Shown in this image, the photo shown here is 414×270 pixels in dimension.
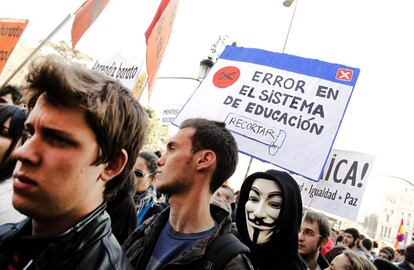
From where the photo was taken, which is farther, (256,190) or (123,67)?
(123,67)

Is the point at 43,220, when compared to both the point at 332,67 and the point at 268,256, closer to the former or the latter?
the point at 268,256

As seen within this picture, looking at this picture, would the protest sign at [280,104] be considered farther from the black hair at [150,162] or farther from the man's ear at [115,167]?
the man's ear at [115,167]

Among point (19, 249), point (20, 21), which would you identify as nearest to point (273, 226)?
point (19, 249)

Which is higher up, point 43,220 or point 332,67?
point 332,67

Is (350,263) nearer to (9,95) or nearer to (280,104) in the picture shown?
(280,104)

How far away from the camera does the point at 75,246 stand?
1252 mm

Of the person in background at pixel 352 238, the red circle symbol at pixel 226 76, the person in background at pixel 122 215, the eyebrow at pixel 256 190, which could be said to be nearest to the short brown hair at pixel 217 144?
the eyebrow at pixel 256 190

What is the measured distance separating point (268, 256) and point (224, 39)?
8.25 metres

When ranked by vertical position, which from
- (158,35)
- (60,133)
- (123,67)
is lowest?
(60,133)

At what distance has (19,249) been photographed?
133 centimetres

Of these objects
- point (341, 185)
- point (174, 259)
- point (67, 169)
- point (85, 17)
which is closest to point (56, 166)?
point (67, 169)

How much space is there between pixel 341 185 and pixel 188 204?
4721mm

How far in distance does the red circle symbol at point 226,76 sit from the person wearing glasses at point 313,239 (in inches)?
70.8

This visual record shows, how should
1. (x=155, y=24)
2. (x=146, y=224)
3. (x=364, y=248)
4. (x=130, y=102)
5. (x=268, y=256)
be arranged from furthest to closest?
1. (x=364, y=248)
2. (x=155, y=24)
3. (x=268, y=256)
4. (x=146, y=224)
5. (x=130, y=102)
